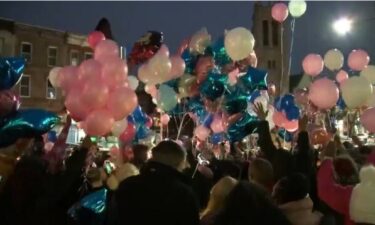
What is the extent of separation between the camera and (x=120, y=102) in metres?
4.61

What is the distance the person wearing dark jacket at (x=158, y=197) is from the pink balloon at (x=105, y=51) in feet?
6.55

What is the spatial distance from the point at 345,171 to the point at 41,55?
2638 cm

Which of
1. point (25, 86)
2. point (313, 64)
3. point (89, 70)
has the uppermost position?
point (25, 86)

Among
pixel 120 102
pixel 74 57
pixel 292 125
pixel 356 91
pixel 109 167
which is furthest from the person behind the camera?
pixel 74 57

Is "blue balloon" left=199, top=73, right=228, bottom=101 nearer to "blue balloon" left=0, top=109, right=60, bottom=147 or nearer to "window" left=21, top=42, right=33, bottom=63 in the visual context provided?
"blue balloon" left=0, top=109, right=60, bottom=147

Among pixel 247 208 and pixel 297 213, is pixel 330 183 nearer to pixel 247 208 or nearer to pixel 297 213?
pixel 297 213

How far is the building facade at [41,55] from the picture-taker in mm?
26453

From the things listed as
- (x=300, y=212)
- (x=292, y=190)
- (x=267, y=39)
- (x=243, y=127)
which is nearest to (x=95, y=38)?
(x=243, y=127)

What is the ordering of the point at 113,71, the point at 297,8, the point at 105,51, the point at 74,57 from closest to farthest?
1. the point at 113,71
2. the point at 105,51
3. the point at 297,8
4. the point at 74,57

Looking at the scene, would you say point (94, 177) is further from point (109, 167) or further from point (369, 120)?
point (369, 120)

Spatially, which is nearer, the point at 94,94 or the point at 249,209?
the point at 249,209

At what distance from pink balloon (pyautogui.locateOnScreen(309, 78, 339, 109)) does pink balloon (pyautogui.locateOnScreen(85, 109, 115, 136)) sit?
9.90ft

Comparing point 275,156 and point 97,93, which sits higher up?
point 97,93

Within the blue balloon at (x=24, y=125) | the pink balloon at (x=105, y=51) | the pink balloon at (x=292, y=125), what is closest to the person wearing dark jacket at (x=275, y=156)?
the pink balloon at (x=105, y=51)
